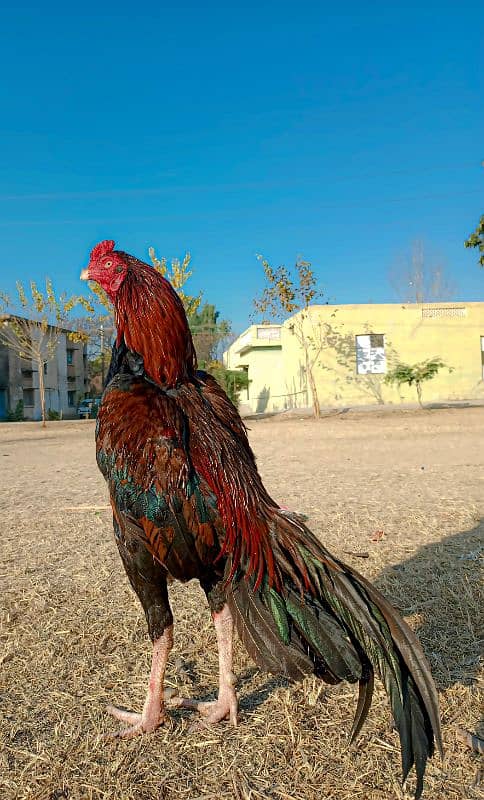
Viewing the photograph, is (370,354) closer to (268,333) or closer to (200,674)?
(268,333)

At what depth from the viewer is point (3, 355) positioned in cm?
4600

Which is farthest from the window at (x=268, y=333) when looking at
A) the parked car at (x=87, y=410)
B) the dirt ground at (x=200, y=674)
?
→ the dirt ground at (x=200, y=674)

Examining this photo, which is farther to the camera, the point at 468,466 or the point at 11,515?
the point at 468,466

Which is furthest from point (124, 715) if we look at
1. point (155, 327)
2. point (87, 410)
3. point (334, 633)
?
point (87, 410)

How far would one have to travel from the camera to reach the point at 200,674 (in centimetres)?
301

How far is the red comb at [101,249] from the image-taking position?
2812mm

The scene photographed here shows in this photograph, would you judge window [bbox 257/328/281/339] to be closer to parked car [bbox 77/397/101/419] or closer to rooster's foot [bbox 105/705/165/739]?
parked car [bbox 77/397/101/419]

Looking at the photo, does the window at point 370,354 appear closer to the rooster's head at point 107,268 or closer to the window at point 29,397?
the rooster's head at point 107,268

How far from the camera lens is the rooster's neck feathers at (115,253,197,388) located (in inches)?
97.1

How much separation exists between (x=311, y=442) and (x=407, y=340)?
15.5 metres

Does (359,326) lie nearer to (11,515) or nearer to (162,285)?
(11,515)

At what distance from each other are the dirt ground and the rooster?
0.23 m

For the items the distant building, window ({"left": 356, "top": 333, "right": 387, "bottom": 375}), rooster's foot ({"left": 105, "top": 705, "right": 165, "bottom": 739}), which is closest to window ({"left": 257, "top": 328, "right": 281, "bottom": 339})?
window ({"left": 356, "top": 333, "right": 387, "bottom": 375})

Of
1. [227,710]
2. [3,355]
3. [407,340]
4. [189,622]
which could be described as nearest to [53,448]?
[189,622]
